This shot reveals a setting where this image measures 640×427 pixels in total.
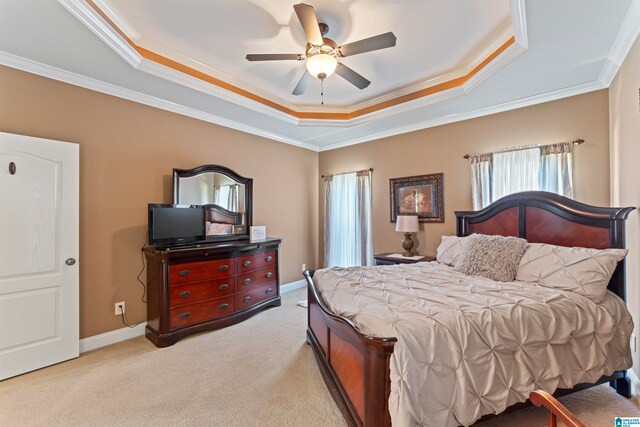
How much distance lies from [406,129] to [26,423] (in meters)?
5.13

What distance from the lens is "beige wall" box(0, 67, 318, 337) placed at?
2.72 m

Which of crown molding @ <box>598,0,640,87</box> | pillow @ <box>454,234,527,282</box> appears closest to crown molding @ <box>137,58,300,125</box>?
pillow @ <box>454,234,527,282</box>

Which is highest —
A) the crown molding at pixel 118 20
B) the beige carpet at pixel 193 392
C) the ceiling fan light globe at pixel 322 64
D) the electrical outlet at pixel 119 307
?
the crown molding at pixel 118 20

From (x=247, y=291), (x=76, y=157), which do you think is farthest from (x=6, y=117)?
(x=247, y=291)

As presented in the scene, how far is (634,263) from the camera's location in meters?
2.35

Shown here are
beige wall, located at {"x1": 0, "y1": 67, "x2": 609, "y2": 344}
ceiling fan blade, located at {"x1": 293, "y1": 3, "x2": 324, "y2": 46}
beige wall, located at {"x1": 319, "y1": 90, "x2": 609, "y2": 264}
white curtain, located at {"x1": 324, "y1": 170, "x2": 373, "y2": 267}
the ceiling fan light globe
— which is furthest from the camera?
white curtain, located at {"x1": 324, "y1": 170, "x2": 373, "y2": 267}

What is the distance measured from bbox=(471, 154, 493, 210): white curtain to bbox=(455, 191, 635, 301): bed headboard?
272mm

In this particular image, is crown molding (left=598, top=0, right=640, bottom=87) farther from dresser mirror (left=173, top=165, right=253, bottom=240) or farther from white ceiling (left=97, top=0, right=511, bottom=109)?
dresser mirror (left=173, top=165, right=253, bottom=240)

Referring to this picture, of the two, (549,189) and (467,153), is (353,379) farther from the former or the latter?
(467,153)

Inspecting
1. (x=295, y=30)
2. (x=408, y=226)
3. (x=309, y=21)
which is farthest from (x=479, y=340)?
(x=295, y=30)

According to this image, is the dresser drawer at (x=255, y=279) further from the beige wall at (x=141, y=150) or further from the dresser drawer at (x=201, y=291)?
the beige wall at (x=141, y=150)

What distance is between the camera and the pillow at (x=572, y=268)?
7.02ft

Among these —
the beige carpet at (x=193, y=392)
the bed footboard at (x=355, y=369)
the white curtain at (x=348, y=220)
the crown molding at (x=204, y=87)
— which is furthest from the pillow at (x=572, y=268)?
the crown molding at (x=204, y=87)

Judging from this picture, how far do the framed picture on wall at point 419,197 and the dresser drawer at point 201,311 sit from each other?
289 cm
